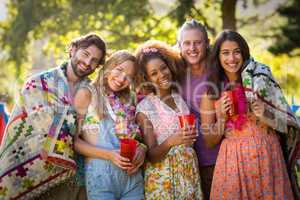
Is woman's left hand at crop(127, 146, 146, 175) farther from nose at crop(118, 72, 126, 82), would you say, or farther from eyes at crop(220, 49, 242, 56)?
eyes at crop(220, 49, 242, 56)

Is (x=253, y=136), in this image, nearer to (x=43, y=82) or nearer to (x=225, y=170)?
(x=225, y=170)

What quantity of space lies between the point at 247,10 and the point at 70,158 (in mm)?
10184

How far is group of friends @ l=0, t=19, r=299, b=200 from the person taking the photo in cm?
337

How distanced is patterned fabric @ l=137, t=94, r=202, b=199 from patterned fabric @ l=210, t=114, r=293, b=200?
7.4 inches

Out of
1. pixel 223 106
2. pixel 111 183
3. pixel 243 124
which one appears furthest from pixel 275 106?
pixel 111 183

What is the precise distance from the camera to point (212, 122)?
3516mm

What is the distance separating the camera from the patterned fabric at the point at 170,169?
3.40m

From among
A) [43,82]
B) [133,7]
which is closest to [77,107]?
[43,82]

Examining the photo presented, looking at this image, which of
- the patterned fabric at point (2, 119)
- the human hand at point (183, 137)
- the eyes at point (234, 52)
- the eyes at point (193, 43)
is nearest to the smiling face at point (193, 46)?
the eyes at point (193, 43)

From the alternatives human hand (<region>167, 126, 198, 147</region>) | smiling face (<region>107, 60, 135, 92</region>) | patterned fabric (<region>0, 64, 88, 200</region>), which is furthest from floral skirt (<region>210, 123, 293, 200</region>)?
patterned fabric (<region>0, 64, 88, 200</region>)

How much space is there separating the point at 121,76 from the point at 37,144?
0.84 m

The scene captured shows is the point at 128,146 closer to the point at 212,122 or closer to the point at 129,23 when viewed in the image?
the point at 212,122

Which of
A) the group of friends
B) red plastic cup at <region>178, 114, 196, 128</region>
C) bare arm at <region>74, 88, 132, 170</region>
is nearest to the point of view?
red plastic cup at <region>178, 114, 196, 128</region>

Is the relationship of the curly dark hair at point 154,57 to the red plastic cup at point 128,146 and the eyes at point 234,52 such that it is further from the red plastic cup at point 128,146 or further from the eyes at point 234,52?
the red plastic cup at point 128,146
